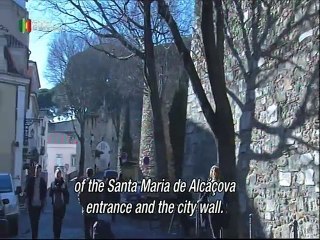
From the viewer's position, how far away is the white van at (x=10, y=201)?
60.7 ft

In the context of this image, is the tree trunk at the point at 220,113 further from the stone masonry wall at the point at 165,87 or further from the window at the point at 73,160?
the window at the point at 73,160

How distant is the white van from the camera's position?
60.7 feet

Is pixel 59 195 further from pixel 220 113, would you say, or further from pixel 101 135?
pixel 101 135

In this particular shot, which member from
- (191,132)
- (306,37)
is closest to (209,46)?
(306,37)

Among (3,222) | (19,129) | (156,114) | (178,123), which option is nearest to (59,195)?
(3,222)

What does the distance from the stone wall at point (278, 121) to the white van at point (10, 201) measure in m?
6.62

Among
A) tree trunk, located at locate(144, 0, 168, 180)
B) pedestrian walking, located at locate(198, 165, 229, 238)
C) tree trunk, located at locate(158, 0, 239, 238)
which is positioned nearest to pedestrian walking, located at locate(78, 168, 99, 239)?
pedestrian walking, located at locate(198, 165, 229, 238)

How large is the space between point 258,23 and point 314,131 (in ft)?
13.1

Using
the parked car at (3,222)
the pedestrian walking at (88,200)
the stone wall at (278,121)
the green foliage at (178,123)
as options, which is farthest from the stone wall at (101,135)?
the pedestrian walking at (88,200)

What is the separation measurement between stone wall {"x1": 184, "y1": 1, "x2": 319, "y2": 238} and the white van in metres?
6.62

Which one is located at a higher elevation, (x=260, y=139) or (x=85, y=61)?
(x=85, y=61)

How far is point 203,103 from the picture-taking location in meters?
12.7

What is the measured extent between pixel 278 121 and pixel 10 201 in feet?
28.4

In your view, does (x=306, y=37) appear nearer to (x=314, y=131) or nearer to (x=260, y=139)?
(x=314, y=131)
